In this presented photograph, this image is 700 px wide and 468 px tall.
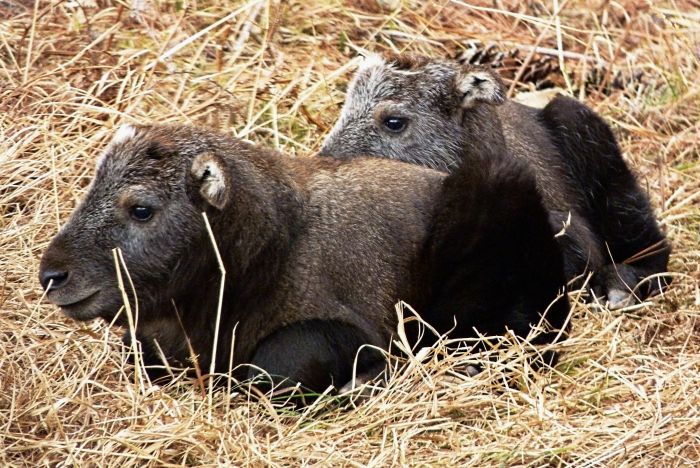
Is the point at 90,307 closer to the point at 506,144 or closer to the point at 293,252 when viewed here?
the point at 293,252

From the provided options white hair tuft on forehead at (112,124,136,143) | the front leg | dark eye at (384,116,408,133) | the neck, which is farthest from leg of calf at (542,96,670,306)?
white hair tuft on forehead at (112,124,136,143)

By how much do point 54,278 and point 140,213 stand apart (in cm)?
58

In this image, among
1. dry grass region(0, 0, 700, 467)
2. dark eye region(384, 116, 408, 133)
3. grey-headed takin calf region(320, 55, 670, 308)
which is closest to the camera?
dry grass region(0, 0, 700, 467)

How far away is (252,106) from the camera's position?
35.4ft

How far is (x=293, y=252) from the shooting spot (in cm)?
789

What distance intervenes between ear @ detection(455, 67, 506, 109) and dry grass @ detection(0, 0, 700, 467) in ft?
4.73

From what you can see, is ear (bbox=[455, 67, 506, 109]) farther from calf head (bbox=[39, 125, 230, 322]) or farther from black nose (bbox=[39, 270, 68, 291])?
black nose (bbox=[39, 270, 68, 291])

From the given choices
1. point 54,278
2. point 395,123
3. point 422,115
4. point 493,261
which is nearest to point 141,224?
point 54,278

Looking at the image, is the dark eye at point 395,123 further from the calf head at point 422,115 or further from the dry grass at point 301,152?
the dry grass at point 301,152

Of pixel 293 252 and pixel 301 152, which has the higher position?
pixel 293 252

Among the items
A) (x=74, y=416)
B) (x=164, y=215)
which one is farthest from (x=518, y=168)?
(x=74, y=416)

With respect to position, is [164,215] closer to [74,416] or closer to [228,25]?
[74,416]

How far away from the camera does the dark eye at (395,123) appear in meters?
9.99

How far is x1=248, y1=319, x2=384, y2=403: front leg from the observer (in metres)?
7.61
